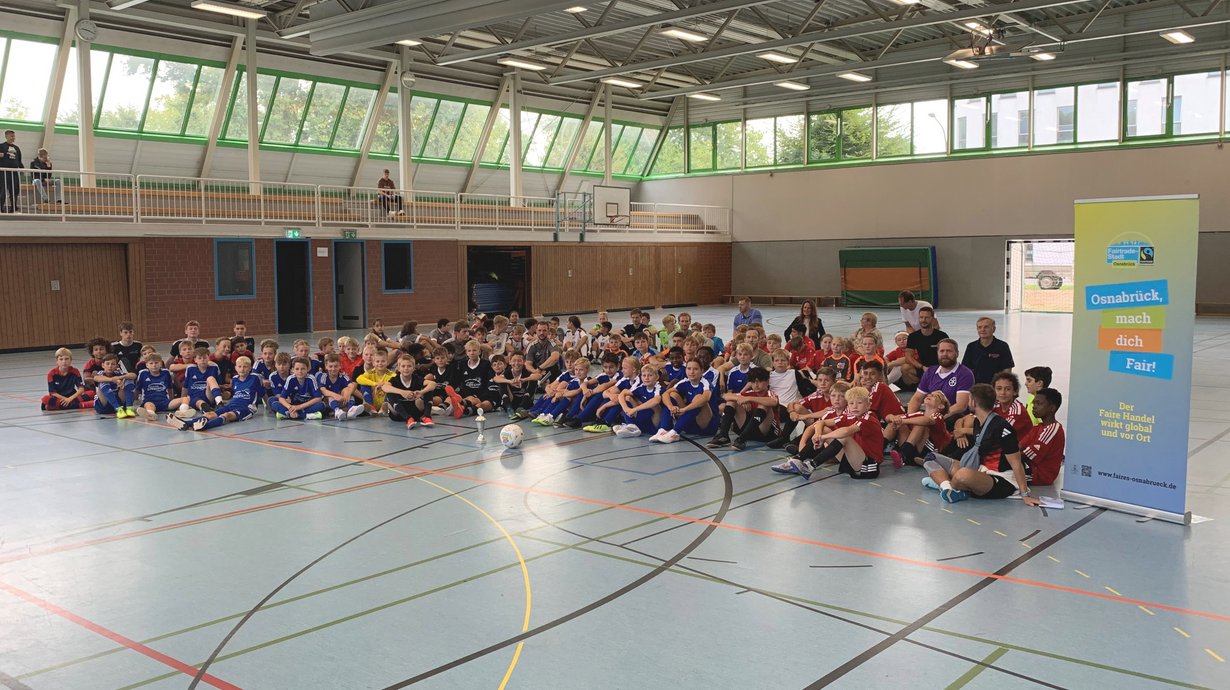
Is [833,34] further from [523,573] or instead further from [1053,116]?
[523,573]

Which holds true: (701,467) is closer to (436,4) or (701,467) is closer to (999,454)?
(999,454)

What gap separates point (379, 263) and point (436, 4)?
9872mm

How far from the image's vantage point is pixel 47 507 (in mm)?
8266

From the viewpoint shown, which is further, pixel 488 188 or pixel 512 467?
pixel 488 188

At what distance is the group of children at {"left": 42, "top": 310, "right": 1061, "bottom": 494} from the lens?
31.8 ft

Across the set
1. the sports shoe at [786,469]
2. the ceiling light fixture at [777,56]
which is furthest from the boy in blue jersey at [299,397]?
the ceiling light fixture at [777,56]

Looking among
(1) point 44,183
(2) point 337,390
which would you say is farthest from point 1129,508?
(1) point 44,183

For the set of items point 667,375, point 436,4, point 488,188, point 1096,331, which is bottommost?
point 667,375

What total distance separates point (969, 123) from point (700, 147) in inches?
464

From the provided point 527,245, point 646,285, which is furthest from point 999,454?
point 646,285

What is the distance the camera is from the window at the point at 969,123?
1373 inches

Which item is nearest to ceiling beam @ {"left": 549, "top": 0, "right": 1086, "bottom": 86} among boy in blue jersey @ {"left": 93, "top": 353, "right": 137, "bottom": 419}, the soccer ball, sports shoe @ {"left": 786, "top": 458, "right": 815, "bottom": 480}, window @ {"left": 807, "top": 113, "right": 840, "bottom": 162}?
window @ {"left": 807, "top": 113, "right": 840, "bottom": 162}

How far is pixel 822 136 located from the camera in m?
38.7

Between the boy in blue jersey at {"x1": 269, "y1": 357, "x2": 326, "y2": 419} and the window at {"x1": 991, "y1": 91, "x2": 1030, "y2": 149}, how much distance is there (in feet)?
94.8
